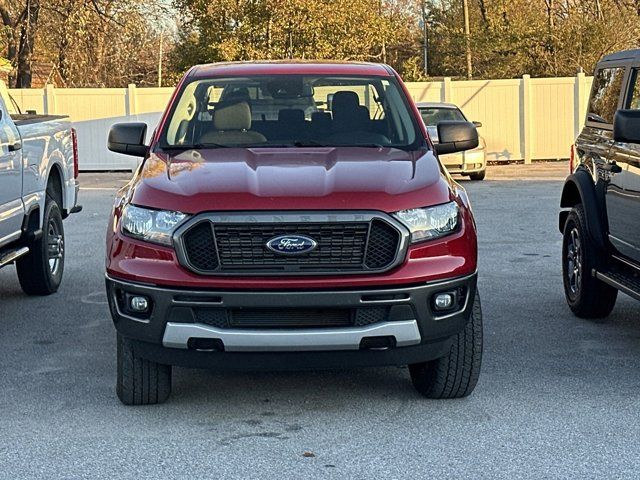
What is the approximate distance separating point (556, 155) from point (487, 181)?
5.96 metres

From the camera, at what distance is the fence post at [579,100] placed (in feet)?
88.0

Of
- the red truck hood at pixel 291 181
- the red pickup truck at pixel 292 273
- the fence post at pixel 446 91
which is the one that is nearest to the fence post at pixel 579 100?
the fence post at pixel 446 91

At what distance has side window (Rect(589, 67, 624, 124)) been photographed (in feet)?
26.2

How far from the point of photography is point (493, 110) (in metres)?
27.0

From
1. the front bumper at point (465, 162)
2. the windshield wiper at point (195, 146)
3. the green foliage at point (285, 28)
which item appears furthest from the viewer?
the green foliage at point (285, 28)

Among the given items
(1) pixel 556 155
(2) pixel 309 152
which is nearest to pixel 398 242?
(2) pixel 309 152

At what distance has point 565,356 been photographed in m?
7.16

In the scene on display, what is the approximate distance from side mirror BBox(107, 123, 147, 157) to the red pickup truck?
960 mm

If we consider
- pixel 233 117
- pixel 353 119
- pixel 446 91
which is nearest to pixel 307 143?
pixel 353 119

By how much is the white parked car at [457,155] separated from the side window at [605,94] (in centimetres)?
1123

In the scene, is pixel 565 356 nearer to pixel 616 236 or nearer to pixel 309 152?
pixel 616 236

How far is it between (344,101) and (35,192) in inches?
128

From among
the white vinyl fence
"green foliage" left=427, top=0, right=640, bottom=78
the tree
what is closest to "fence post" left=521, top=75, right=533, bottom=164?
the white vinyl fence

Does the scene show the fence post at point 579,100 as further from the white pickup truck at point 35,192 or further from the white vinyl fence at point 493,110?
the white pickup truck at point 35,192
